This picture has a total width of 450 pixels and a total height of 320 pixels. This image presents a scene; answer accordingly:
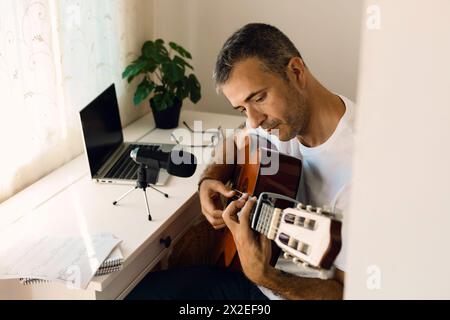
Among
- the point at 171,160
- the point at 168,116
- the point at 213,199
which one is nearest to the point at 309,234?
the point at 171,160

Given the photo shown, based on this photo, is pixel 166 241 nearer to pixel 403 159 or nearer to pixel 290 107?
pixel 290 107

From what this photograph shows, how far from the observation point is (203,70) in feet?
8.54

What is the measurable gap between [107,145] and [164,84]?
19.1 inches

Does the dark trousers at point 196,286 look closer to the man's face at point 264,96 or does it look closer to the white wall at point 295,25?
the man's face at point 264,96

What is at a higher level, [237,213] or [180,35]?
[180,35]

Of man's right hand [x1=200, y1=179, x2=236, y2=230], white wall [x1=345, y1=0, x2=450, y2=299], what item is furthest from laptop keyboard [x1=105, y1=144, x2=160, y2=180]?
white wall [x1=345, y1=0, x2=450, y2=299]

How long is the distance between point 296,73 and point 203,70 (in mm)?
1383

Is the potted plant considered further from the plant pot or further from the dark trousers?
the dark trousers

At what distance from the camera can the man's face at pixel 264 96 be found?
122 cm

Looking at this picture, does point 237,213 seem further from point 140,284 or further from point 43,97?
point 43,97

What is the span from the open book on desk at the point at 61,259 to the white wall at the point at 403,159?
858mm

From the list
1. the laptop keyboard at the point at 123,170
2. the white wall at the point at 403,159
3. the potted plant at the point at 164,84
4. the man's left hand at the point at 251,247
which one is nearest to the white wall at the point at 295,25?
the potted plant at the point at 164,84
